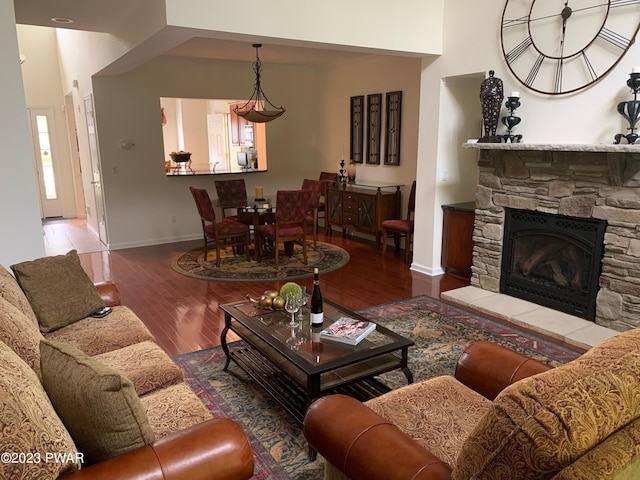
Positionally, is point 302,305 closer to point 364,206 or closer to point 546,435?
point 546,435

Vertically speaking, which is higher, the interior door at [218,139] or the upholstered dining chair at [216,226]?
the interior door at [218,139]

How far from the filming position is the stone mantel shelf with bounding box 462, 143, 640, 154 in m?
3.29

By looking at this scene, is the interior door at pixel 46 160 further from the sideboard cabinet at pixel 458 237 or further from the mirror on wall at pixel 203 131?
the sideboard cabinet at pixel 458 237

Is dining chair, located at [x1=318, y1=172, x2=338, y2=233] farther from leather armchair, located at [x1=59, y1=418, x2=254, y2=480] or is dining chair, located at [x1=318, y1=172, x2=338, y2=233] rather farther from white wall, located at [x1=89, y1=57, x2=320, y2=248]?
leather armchair, located at [x1=59, y1=418, x2=254, y2=480]

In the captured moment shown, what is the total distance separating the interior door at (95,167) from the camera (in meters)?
6.63

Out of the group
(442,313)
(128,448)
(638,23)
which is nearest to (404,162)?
(442,313)

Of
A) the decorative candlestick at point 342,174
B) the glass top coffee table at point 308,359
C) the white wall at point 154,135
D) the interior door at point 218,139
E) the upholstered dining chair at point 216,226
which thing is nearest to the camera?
the glass top coffee table at point 308,359

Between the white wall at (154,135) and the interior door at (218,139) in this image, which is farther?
the interior door at (218,139)

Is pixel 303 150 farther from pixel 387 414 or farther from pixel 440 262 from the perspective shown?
pixel 387 414

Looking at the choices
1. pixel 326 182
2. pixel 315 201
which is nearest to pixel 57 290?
pixel 315 201

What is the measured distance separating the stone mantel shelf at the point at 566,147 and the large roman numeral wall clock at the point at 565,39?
1.66 ft

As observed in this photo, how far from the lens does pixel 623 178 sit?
3514 mm

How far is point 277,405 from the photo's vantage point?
2.76 m

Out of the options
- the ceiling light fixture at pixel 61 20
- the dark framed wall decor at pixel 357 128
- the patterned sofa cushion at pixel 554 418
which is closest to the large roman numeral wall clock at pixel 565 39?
the dark framed wall decor at pixel 357 128
